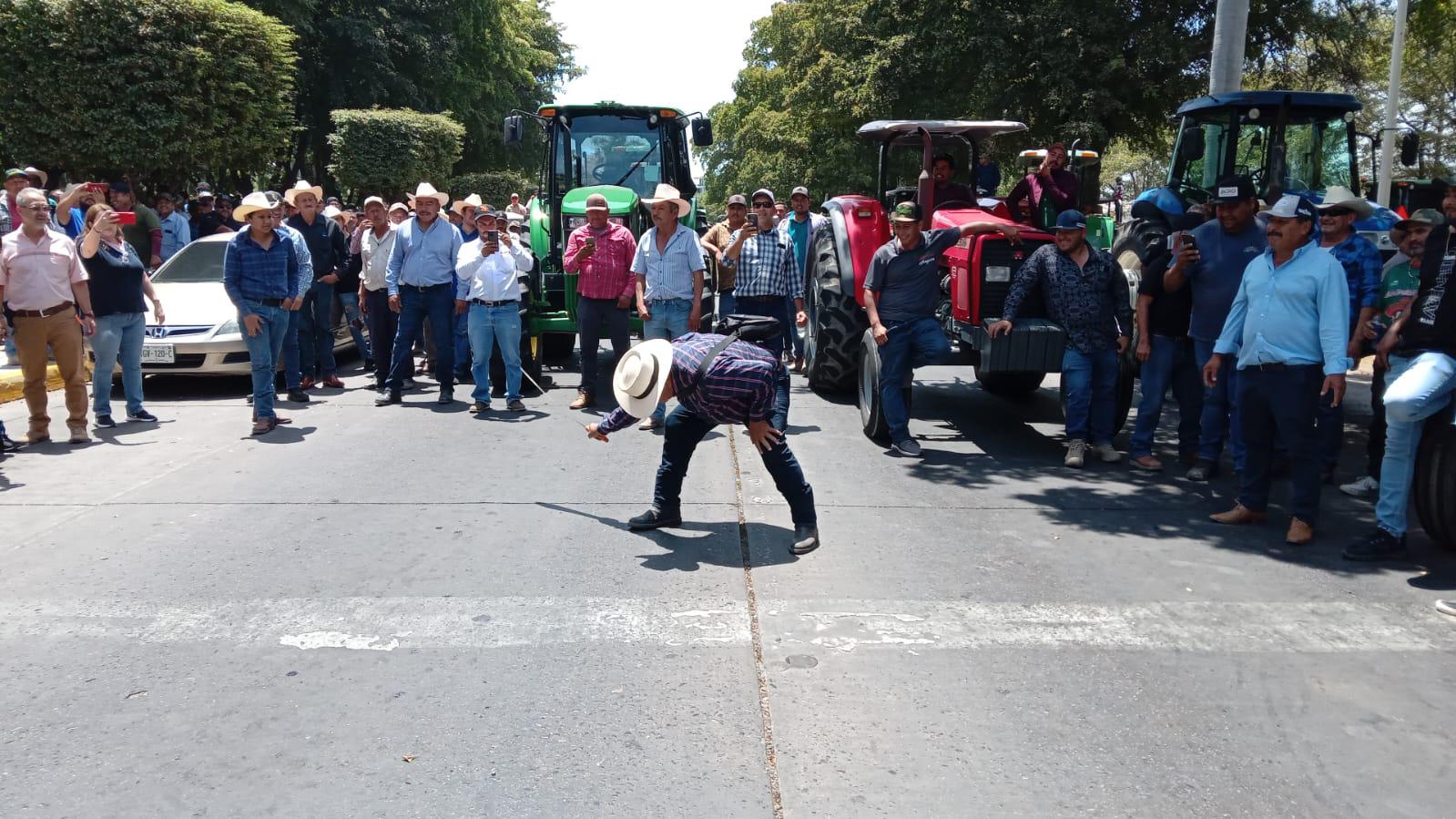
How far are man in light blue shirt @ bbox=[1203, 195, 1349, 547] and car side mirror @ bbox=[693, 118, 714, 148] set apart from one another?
7213mm

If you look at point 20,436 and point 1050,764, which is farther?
point 20,436

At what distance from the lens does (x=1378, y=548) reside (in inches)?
235

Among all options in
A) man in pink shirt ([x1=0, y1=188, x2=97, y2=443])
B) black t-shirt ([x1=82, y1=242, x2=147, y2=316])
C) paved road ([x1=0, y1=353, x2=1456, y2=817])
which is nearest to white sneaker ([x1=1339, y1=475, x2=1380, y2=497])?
paved road ([x1=0, y1=353, x2=1456, y2=817])

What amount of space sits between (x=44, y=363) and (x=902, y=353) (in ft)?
21.7

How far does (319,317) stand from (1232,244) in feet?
27.8

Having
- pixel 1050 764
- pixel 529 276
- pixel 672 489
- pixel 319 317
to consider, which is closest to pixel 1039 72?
pixel 529 276

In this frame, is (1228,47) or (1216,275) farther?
(1228,47)

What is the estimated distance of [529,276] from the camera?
448 inches

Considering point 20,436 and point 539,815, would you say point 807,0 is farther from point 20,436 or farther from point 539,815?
point 539,815

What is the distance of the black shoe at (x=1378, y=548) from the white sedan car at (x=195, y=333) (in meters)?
9.08

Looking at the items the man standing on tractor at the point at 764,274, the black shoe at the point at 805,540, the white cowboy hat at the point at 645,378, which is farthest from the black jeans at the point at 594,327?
the black shoe at the point at 805,540

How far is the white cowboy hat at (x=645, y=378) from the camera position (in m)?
5.66

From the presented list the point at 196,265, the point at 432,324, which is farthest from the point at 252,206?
the point at 196,265

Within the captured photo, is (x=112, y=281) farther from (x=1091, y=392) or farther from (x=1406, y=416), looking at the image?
(x=1406, y=416)
